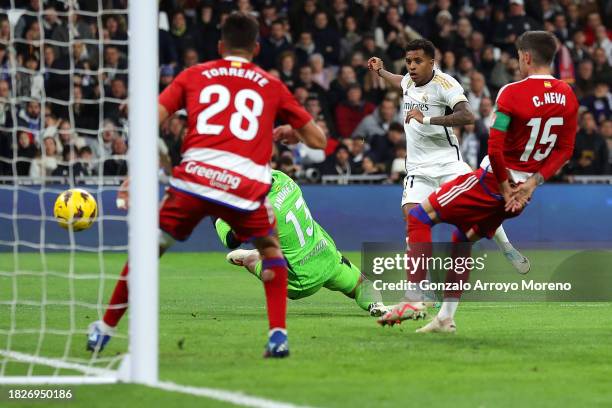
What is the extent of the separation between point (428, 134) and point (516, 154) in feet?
7.62

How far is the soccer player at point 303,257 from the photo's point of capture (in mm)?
9961

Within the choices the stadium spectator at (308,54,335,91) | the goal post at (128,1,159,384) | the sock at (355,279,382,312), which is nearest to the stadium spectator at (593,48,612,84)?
the stadium spectator at (308,54,335,91)

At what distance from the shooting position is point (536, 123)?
8.40 meters

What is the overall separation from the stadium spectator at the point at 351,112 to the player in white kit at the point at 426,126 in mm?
8999

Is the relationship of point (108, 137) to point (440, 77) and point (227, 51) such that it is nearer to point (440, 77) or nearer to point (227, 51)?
point (440, 77)

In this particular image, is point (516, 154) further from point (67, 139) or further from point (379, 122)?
point (379, 122)

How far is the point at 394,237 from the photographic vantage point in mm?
18188

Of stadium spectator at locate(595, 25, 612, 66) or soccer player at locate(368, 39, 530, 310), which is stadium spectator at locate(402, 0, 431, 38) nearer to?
stadium spectator at locate(595, 25, 612, 66)

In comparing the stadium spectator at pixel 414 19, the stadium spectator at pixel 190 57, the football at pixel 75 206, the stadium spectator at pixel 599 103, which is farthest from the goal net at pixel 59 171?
the stadium spectator at pixel 599 103

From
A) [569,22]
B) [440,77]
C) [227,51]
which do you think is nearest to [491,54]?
[569,22]

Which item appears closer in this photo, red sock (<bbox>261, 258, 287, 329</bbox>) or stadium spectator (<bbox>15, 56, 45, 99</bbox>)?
red sock (<bbox>261, 258, 287, 329</bbox>)

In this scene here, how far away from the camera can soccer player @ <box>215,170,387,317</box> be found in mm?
9961

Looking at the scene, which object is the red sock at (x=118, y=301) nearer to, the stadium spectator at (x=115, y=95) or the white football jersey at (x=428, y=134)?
the white football jersey at (x=428, y=134)

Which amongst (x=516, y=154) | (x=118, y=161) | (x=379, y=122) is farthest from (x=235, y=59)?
(x=379, y=122)
